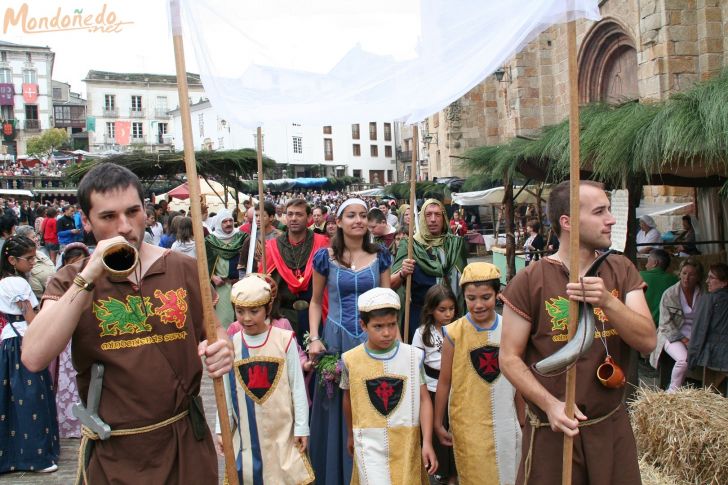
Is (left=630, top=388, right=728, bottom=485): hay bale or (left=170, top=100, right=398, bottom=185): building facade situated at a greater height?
(left=170, top=100, right=398, bottom=185): building facade

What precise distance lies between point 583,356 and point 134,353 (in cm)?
188

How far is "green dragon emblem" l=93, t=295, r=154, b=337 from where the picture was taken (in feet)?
9.34

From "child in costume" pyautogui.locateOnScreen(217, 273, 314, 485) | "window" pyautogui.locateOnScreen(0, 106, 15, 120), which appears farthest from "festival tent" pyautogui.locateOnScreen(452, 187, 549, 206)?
"window" pyautogui.locateOnScreen(0, 106, 15, 120)

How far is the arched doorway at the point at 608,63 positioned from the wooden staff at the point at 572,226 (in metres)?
15.1

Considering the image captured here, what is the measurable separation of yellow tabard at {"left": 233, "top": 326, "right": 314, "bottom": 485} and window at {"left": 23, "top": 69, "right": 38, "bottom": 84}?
4085 inches

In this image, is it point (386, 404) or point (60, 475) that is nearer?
point (386, 404)

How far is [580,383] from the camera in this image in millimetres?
3217

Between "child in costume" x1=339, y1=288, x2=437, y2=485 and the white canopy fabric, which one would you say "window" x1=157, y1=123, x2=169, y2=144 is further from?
"child in costume" x1=339, y1=288, x2=437, y2=485

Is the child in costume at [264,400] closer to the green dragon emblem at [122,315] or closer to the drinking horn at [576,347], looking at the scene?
the green dragon emblem at [122,315]

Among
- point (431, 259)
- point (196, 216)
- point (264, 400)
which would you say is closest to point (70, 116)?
point (431, 259)

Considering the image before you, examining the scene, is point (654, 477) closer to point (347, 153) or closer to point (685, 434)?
point (685, 434)

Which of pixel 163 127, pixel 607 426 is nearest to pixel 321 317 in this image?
pixel 607 426

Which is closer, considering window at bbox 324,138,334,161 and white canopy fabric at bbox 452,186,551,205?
white canopy fabric at bbox 452,186,551,205

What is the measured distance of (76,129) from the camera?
4102 inches
